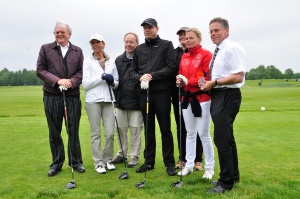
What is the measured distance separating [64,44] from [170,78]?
7.09 feet

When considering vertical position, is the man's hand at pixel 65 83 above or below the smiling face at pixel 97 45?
below

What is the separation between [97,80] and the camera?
6000 millimetres

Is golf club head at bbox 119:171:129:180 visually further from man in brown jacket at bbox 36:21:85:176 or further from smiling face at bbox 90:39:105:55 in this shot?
smiling face at bbox 90:39:105:55

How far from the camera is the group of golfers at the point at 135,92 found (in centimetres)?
545

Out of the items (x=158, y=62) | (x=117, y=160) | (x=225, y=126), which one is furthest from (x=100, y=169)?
(x=225, y=126)

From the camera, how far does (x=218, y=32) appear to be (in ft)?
15.8

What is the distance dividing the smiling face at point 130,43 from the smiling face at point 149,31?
27.1 inches

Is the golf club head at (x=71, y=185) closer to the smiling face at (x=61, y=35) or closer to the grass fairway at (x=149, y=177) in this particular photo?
the grass fairway at (x=149, y=177)

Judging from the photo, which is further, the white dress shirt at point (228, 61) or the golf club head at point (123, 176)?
the golf club head at point (123, 176)

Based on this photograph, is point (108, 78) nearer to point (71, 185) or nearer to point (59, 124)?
point (59, 124)

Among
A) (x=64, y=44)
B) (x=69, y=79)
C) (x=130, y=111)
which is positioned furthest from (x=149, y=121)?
(x=64, y=44)

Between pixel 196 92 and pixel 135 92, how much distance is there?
5.29ft

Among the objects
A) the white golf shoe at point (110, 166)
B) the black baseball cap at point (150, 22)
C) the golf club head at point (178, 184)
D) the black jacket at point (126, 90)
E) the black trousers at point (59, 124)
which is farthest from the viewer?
the black jacket at point (126, 90)

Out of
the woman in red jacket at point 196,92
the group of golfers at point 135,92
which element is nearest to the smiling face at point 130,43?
the group of golfers at point 135,92
